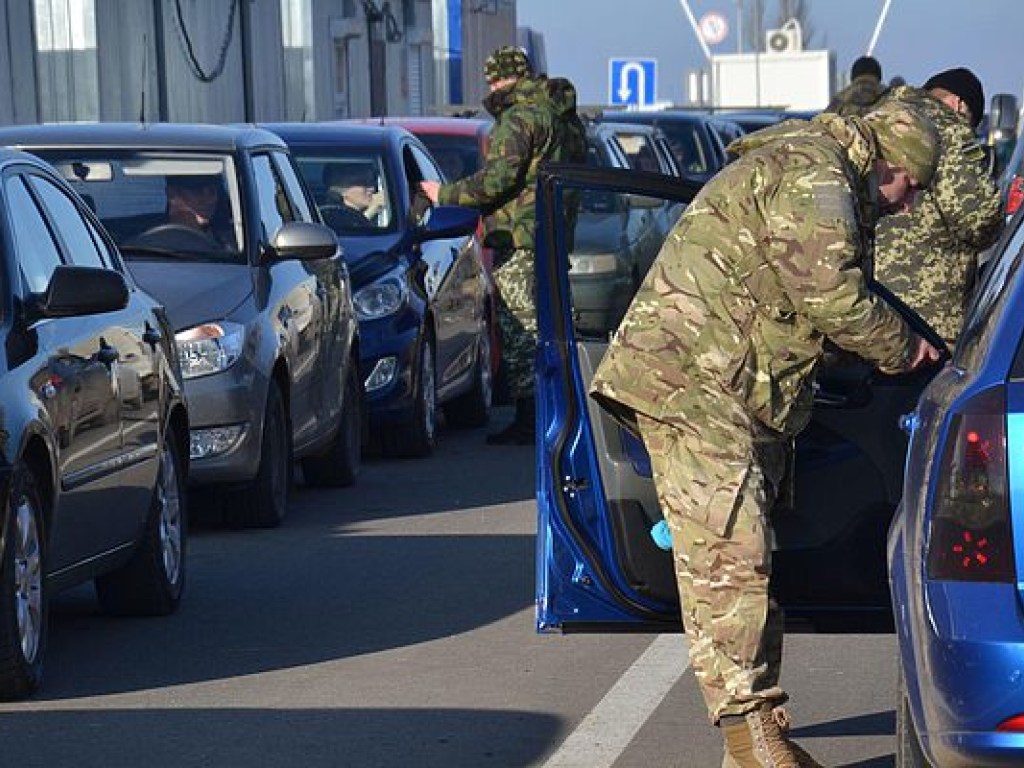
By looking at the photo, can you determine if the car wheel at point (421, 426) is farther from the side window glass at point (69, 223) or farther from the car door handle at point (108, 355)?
the car door handle at point (108, 355)

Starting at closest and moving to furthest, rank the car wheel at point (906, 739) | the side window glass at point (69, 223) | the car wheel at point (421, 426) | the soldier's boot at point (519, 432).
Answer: the car wheel at point (906, 739) < the side window glass at point (69, 223) < the car wheel at point (421, 426) < the soldier's boot at point (519, 432)

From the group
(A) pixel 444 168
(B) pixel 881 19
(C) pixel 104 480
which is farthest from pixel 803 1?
(C) pixel 104 480

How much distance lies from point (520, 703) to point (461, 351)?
782cm

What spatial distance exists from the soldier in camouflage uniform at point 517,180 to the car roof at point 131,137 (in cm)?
247

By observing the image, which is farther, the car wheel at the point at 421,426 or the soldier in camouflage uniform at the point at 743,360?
the car wheel at the point at 421,426

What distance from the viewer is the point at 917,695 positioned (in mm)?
5156

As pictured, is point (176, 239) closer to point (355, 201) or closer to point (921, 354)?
point (355, 201)

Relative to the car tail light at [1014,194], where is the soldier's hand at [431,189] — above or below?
above

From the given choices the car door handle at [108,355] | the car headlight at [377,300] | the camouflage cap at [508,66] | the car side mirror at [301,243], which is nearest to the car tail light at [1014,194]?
the camouflage cap at [508,66]

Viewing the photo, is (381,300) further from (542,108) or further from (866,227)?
(866,227)

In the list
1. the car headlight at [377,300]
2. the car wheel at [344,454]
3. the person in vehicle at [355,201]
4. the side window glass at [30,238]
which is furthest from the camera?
the person in vehicle at [355,201]

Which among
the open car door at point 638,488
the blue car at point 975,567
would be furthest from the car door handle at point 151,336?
the blue car at point 975,567

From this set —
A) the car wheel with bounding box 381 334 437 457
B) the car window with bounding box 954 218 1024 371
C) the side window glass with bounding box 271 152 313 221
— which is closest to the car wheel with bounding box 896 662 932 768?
the car window with bounding box 954 218 1024 371

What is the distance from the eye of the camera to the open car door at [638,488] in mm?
7008
